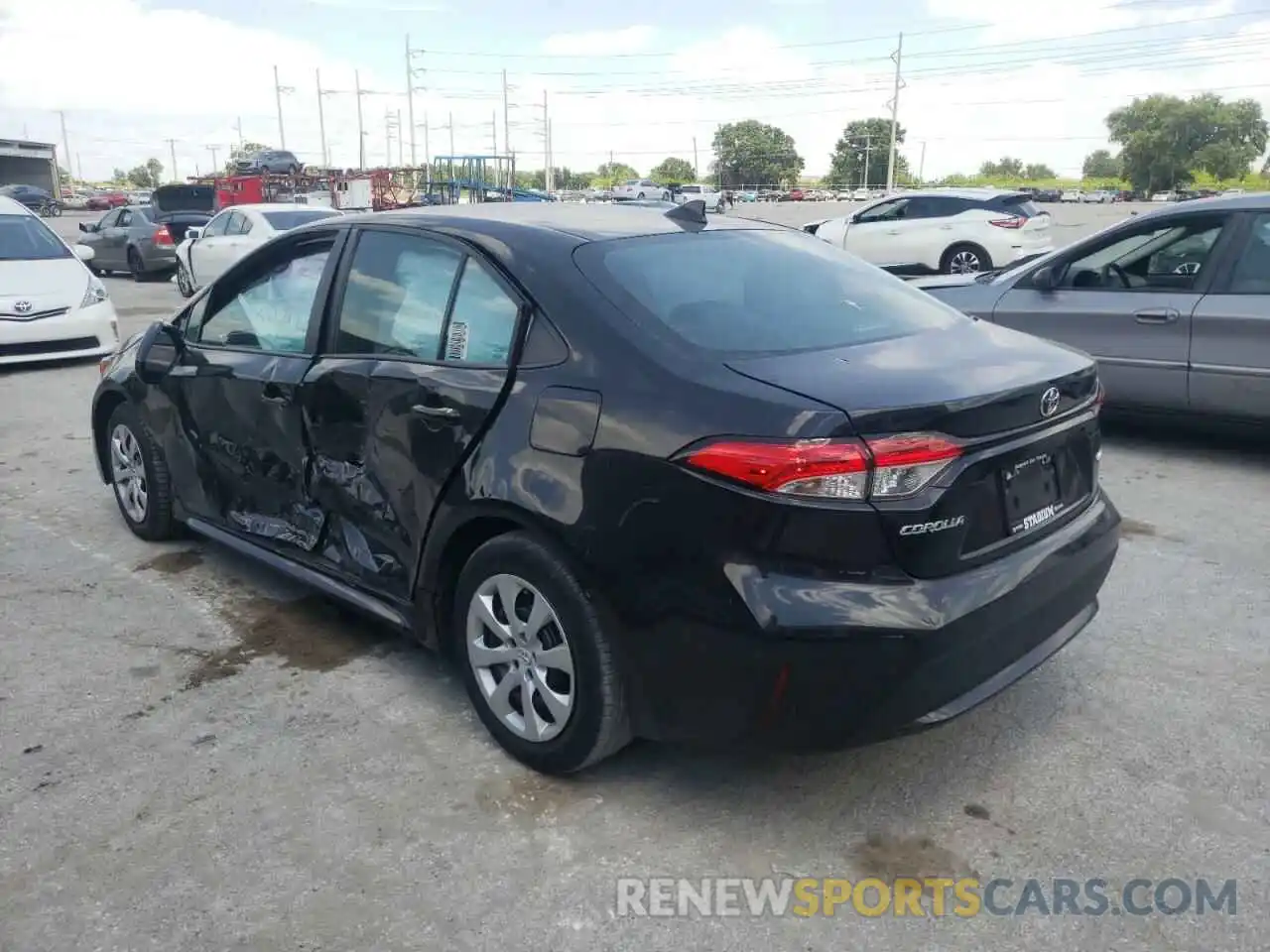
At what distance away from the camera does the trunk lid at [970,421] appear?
2.53 metres

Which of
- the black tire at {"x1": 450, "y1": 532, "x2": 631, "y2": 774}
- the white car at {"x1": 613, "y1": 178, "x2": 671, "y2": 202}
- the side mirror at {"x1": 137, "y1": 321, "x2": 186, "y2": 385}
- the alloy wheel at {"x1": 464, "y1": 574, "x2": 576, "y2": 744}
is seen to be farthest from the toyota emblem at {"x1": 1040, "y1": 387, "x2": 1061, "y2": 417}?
the white car at {"x1": 613, "y1": 178, "x2": 671, "y2": 202}

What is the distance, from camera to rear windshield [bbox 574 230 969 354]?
2959 millimetres

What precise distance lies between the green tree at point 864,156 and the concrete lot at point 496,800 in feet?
379

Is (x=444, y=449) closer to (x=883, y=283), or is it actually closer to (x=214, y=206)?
(x=883, y=283)

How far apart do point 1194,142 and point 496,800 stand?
336 feet

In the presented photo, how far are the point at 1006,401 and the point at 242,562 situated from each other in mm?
3515

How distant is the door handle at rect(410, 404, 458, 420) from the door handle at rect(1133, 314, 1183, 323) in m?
4.77

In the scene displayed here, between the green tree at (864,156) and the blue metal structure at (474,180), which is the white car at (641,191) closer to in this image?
the blue metal structure at (474,180)

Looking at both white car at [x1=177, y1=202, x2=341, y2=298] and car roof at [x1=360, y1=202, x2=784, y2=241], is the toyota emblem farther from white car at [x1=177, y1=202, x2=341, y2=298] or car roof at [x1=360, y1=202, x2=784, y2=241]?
white car at [x1=177, y1=202, x2=341, y2=298]

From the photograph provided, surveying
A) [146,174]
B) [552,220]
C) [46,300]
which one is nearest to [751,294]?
[552,220]

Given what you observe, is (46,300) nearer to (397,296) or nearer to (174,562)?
(174,562)

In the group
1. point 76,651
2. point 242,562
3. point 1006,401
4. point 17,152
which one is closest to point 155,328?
point 242,562

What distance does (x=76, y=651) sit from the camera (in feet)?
13.0

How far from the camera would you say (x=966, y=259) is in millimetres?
16266
